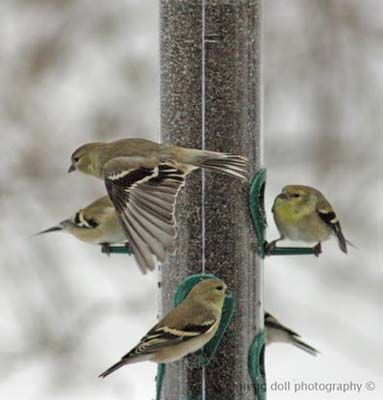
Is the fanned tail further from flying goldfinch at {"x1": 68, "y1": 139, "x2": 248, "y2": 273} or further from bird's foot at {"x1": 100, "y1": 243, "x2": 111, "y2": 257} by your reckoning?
→ bird's foot at {"x1": 100, "y1": 243, "x2": 111, "y2": 257}

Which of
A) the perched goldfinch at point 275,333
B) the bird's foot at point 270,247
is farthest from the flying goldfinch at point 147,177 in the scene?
the perched goldfinch at point 275,333

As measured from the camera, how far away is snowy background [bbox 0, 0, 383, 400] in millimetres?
5453

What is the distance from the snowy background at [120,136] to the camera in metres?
5.45

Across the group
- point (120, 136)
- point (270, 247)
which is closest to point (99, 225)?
point (270, 247)

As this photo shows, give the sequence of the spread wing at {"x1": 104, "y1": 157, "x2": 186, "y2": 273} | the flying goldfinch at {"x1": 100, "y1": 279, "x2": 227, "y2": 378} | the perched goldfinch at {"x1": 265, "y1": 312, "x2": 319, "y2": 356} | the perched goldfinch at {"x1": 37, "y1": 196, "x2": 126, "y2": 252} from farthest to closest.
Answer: the perched goldfinch at {"x1": 265, "y1": 312, "x2": 319, "y2": 356} → the perched goldfinch at {"x1": 37, "y1": 196, "x2": 126, "y2": 252} → the flying goldfinch at {"x1": 100, "y1": 279, "x2": 227, "y2": 378} → the spread wing at {"x1": 104, "y1": 157, "x2": 186, "y2": 273}

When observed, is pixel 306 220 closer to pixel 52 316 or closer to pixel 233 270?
pixel 233 270

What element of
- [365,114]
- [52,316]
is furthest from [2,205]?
[365,114]

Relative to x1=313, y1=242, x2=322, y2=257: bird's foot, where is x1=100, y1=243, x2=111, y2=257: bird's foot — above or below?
above

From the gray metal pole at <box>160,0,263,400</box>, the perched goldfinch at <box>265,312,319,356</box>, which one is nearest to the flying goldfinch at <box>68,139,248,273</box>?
the gray metal pole at <box>160,0,263,400</box>

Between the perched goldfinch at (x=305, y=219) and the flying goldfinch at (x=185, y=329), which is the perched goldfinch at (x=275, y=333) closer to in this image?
the perched goldfinch at (x=305, y=219)

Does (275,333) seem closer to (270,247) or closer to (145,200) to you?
(270,247)

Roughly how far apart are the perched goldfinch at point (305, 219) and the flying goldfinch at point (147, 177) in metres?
0.18

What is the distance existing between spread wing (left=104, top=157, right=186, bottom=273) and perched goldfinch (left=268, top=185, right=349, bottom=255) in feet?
1.65

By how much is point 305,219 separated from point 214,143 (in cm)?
33
